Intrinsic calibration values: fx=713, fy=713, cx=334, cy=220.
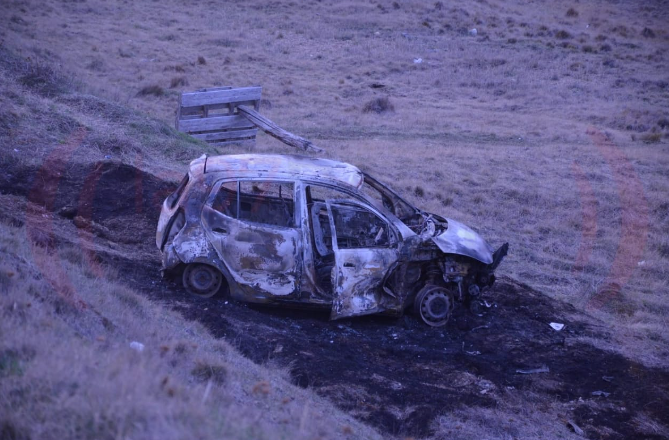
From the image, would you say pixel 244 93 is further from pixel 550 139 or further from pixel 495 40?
pixel 495 40

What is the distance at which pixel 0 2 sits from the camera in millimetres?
29172

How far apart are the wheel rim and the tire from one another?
2.22m

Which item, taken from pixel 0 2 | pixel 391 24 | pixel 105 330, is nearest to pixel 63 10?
pixel 0 2

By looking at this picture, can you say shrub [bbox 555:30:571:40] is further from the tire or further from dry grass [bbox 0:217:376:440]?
dry grass [bbox 0:217:376:440]

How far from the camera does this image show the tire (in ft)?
25.0

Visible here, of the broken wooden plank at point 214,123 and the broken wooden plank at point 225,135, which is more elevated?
the broken wooden plank at point 214,123

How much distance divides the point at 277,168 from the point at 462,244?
2.16 meters

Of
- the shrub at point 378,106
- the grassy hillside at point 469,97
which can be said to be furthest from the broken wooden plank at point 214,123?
the shrub at point 378,106

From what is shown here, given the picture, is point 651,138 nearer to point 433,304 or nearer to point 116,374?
point 433,304

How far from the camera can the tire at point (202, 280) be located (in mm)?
7632

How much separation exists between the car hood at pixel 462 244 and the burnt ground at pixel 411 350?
859 mm

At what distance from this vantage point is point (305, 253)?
7.44m

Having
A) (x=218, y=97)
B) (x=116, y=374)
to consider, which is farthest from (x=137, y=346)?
(x=218, y=97)

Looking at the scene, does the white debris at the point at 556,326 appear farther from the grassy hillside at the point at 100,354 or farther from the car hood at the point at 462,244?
the grassy hillside at the point at 100,354
